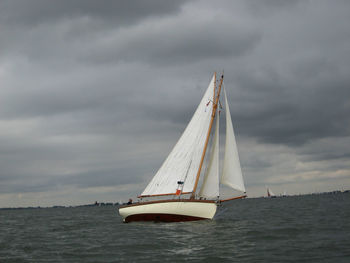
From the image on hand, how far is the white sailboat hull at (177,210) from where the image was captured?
110 ft

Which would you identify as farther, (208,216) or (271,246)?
(208,216)

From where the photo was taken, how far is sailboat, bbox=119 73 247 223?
1334 inches

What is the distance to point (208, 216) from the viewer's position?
3450cm

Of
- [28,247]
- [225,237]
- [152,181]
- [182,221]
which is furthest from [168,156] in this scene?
[28,247]

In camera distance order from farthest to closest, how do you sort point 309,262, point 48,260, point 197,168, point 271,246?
point 197,168 < point 271,246 < point 48,260 < point 309,262

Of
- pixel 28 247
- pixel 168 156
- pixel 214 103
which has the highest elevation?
pixel 214 103

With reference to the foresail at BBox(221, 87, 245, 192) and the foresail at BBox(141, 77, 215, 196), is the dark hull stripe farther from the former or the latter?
the foresail at BBox(221, 87, 245, 192)

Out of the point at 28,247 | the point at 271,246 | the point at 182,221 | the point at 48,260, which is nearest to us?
the point at 48,260

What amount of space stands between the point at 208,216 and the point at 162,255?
1514 centimetres

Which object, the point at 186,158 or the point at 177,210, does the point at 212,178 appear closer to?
the point at 186,158

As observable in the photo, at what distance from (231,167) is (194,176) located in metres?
3.81

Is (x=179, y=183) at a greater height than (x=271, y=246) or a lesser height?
greater

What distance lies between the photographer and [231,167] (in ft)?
115

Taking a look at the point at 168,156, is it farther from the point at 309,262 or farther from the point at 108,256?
the point at 309,262
